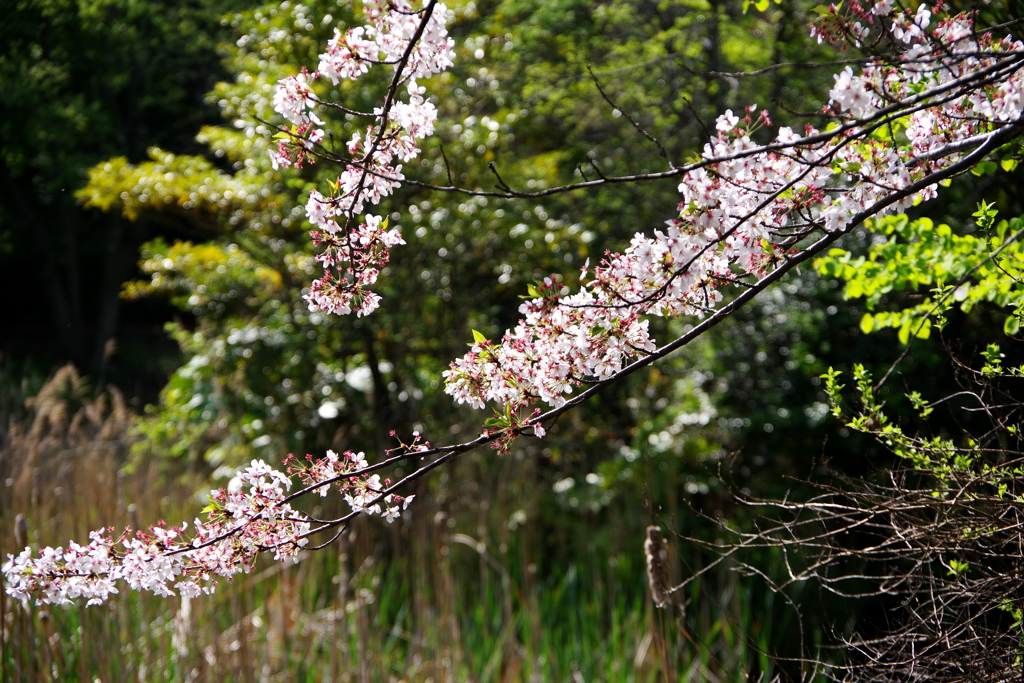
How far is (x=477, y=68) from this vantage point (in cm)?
503

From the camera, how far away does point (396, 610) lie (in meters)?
3.73

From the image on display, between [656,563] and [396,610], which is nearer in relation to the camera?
[656,563]

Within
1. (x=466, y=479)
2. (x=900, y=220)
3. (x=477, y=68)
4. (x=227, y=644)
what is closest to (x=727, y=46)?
(x=477, y=68)

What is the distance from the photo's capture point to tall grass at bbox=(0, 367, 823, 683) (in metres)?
2.38

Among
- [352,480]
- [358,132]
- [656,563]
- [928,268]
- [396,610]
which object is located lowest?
[656,563]

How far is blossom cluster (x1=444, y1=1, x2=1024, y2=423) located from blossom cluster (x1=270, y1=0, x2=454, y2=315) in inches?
12.4

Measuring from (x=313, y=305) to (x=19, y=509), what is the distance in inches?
79.2

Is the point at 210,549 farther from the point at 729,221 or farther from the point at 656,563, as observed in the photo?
the point at 729,221

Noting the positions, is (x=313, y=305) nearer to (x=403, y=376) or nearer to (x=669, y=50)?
(x=403, y=376)

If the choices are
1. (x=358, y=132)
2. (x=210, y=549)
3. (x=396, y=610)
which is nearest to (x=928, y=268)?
(x=358, y=132)

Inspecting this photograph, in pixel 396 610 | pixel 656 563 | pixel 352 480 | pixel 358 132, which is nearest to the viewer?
pixel 352 480

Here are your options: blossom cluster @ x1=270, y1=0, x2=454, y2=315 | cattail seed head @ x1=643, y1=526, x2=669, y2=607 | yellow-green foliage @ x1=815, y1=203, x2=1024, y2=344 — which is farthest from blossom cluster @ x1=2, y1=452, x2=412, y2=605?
yellow-green foliage @ x1=815, y1=203, x2=1024, y2=344

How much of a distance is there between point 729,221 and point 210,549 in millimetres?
1084

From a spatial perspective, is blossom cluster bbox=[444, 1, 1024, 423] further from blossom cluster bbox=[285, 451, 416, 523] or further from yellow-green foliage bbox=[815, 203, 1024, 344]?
yellow-green foliage bbox=[815, 203, 1024, 344]
